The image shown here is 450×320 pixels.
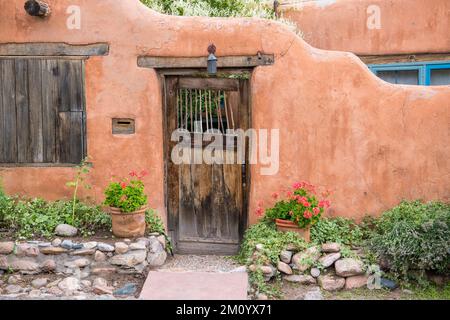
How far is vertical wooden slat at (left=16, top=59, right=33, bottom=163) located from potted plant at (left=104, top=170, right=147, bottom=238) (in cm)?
159

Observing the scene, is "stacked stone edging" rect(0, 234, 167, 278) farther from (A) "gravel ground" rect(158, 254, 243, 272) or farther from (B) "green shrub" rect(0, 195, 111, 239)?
(A) "gravel ground" rect(158, 254, 243, 272)

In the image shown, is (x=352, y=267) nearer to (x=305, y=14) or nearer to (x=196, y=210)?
(x=196, y=210)

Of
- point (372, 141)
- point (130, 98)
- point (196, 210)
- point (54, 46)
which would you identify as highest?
point (54, 46)

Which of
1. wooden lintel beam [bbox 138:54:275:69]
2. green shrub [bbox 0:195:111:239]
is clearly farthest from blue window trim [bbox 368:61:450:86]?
green shrub [bbox 0:195:111:239]

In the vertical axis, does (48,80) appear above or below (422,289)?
above

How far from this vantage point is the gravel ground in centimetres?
746

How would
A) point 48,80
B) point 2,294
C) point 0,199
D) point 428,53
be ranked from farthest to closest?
point 428,53, point 48,80, point 0,199, point 2,294

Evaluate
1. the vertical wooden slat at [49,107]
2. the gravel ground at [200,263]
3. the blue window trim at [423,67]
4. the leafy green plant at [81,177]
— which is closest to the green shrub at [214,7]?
the blue window trim at [423,67]

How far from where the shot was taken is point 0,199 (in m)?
7.36

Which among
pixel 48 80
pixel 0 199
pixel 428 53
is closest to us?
pixel 0 199

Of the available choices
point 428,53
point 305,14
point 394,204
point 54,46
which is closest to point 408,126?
point 394,204

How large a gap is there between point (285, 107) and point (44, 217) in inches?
148

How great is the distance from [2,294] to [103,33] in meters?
3.82

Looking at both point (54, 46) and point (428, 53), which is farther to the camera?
point (428, 53)
